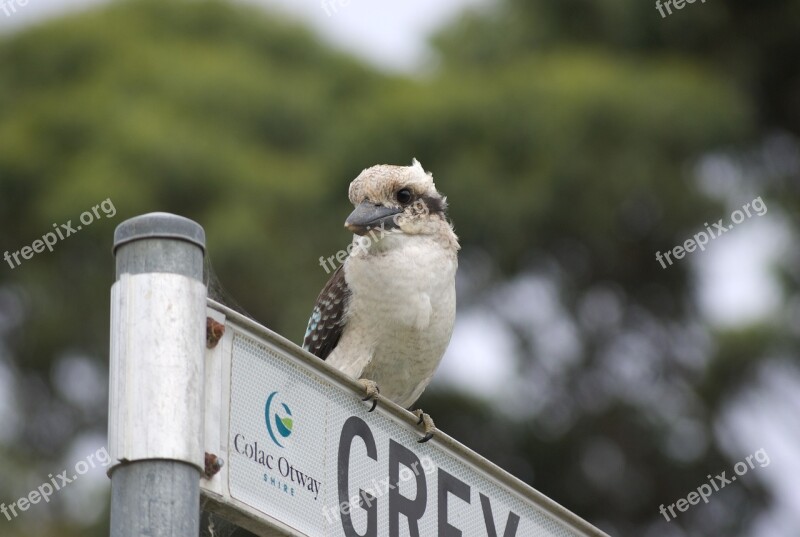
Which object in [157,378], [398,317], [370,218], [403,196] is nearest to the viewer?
[157,378]

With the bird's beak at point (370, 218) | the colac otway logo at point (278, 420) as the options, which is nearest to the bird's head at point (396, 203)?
the bird's beak at point (370, 218)

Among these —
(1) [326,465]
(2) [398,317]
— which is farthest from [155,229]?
(2) [398,317]

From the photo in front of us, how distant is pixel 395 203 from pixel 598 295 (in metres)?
8.79

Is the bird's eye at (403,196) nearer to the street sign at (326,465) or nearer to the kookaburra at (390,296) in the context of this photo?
the kookaburra at (390,296)

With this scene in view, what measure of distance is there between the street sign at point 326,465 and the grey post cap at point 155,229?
0.19 meters

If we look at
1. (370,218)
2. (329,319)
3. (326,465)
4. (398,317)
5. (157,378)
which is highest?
(370,218)

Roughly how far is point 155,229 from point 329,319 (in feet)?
6.84

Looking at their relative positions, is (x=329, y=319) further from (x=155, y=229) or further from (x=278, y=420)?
(x=155, y=229)

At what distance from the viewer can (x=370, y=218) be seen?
13.4 ft

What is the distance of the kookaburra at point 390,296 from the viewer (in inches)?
155

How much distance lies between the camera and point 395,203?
4172mm

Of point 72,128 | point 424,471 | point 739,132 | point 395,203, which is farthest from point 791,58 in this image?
point 424,471

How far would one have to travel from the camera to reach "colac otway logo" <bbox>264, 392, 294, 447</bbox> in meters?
2.29

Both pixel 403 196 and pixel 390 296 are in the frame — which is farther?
pixel 403 196
